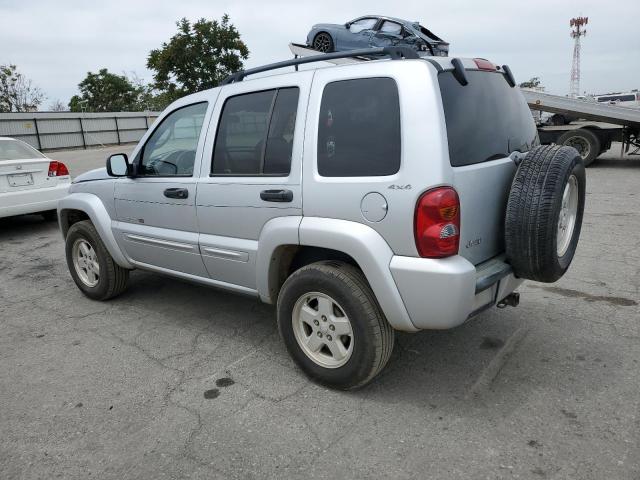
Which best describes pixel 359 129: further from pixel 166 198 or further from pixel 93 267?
pixel 93 267

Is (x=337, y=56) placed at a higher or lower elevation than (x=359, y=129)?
higher

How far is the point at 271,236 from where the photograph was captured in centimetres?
300

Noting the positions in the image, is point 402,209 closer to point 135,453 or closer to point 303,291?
point 303,291

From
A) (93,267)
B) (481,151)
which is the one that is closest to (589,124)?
(481,151)

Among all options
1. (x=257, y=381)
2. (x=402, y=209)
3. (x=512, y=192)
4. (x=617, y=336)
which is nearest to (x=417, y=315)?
(x=402, y=209)

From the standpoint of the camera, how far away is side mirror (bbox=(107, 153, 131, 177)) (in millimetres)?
3959

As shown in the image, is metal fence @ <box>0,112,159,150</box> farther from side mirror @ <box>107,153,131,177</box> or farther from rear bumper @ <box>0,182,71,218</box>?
side mirror @ <box>107,153,131,177</box>

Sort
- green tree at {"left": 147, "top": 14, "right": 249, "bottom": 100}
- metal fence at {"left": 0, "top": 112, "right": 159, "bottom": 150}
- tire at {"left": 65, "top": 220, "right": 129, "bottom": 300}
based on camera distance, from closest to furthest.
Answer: tire at {"left": 65, "top": 220, "right": 129, "bottom": 300}
metal fence at {"left": 0, "top": 112, "right": 159, "bottom": 150}
green tree at {"left": 147, "top": 14, "right": 249, "bottom": 100}

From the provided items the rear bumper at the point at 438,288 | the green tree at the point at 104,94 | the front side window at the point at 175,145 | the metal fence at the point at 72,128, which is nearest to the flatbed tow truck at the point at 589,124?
the front side window at the point at 175,145

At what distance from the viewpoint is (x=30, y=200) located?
736 centimetres

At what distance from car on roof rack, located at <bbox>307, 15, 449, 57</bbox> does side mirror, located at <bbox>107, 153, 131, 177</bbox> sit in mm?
8579

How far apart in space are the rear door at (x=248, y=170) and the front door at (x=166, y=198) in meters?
0.16

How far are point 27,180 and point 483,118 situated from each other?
22.8ft

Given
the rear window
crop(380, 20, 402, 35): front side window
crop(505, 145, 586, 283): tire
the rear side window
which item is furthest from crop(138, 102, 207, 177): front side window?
crop(380, 20, 402, 35): front side window
